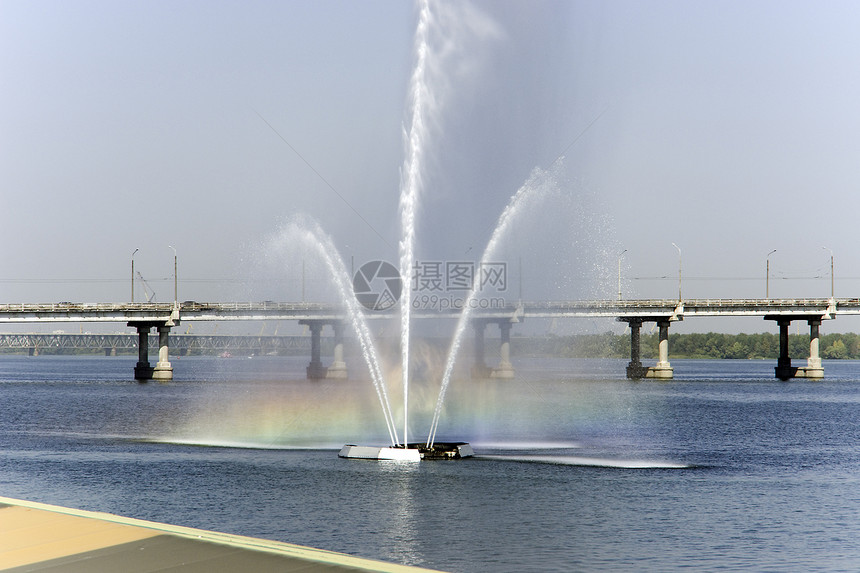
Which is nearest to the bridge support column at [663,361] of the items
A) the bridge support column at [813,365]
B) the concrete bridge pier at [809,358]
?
the concrete bridge pier at [809,358]

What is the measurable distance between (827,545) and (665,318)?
401 feet

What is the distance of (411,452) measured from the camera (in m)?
35.6

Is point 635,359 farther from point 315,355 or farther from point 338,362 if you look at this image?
point 315,355

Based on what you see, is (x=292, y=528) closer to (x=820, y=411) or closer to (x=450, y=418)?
(x=450, y=418)

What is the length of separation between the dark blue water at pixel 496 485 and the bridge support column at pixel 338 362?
8074 cm

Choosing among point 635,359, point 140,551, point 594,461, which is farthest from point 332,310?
point 140,551

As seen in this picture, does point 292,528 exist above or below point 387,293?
below

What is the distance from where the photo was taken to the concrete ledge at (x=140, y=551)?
1278cm

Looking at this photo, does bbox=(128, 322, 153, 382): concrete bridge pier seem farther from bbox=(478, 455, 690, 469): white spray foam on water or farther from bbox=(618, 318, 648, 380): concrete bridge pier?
bbox=(478, 455, 690, 469): white spray foam on water

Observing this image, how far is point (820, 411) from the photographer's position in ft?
254

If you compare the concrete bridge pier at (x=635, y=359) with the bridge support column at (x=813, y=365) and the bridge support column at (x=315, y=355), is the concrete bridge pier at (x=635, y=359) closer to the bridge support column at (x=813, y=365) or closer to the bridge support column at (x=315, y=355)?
the bridge support column at (x=813, y=365)

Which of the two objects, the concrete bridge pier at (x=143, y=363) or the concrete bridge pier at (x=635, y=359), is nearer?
the concrete bridge pier at (x=143, y=363)

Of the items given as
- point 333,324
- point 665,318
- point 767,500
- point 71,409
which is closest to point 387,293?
point 333,324

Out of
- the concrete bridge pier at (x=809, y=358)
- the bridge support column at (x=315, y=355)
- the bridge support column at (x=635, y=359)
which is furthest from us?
the bridge support column at (x=635, y=359)
